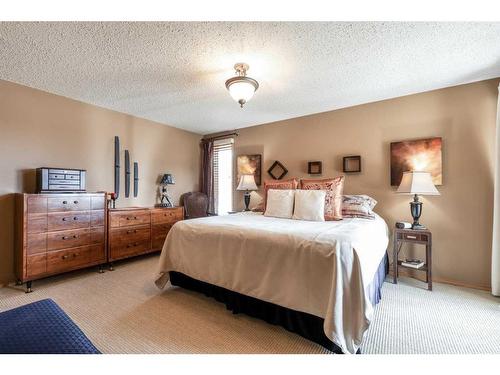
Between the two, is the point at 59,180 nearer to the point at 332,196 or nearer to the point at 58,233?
the point at 58,233

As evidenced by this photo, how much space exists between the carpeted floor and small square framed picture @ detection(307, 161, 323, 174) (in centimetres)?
178

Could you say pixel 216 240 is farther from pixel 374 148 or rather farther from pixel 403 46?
pixel 374 148

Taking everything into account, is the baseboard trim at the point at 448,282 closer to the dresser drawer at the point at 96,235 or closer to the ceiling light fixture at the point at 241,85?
the ceiling light fixture at the point at 241,85

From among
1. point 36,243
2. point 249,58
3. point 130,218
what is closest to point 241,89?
point 249,58

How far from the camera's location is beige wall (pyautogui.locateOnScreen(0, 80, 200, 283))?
8.57 ft

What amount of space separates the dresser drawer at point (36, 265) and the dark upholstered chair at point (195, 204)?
231 cm

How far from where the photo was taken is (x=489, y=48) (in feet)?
6.44

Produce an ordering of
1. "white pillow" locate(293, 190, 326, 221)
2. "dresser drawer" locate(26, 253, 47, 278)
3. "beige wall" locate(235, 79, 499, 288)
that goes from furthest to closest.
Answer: "white pillow" locate(293, 190, 326, 221) < "beige wall" locate(235, 79, 499, 288) < "dresser drawer" locate(26, 253, 47, 278)

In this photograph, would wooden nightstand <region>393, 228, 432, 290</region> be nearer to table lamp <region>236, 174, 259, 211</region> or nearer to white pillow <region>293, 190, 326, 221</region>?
white pillow <region>293, 190, 326, 221</region>

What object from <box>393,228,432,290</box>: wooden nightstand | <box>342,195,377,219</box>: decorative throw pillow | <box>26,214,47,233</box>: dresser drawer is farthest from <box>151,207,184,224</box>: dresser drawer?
<box>393,228,432,290</box>: wooden nightstand
